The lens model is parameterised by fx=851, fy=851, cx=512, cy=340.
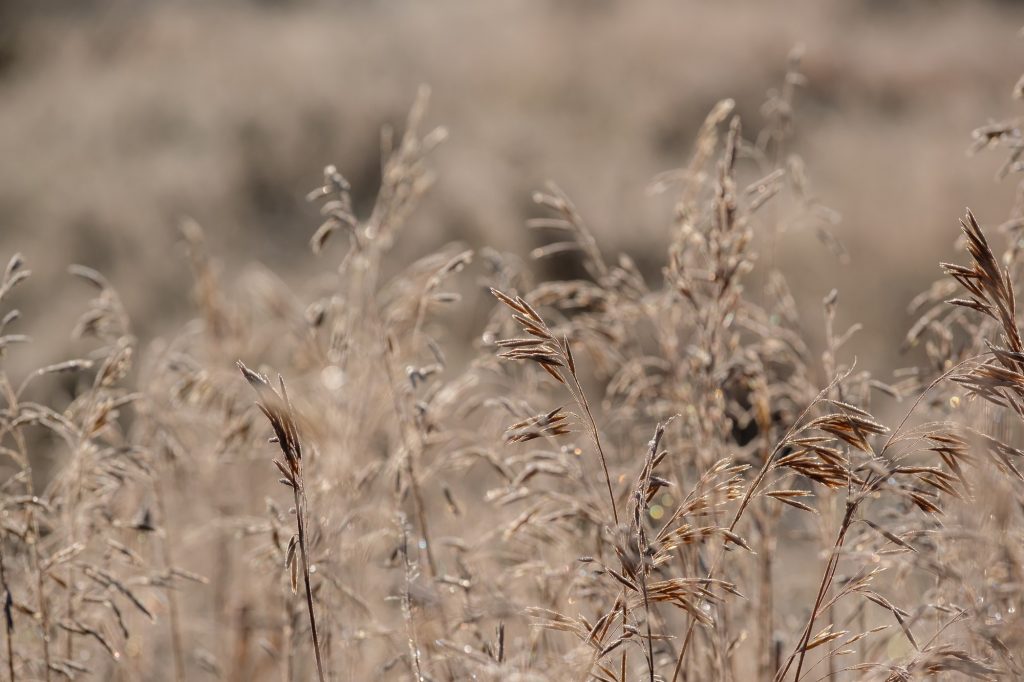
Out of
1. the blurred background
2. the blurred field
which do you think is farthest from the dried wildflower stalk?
the blurred background

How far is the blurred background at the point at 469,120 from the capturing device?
790cm

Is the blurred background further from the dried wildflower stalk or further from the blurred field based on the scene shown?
the dried wildflower stalk

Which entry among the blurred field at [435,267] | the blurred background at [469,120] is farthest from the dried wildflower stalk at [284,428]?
the blurred background at [469,120]

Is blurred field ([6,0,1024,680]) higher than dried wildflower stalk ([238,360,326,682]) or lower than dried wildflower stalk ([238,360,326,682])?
higher

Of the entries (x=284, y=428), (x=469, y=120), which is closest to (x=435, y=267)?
(x=284, y=428)

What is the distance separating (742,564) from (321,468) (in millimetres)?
1146

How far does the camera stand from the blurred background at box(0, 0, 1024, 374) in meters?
7.90

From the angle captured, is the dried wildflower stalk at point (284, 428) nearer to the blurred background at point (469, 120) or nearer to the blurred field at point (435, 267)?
the blurred field at point (435, 267)

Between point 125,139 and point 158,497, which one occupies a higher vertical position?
point 125,139

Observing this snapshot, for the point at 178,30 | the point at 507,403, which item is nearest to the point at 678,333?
the point at 507,403

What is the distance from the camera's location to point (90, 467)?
175 centimetres

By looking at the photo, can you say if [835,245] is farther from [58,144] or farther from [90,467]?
[58,144]

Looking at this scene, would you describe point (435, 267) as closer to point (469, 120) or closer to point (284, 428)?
point (284, 428)

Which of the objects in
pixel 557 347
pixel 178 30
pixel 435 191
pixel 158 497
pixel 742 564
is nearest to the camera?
pixel 557 347
